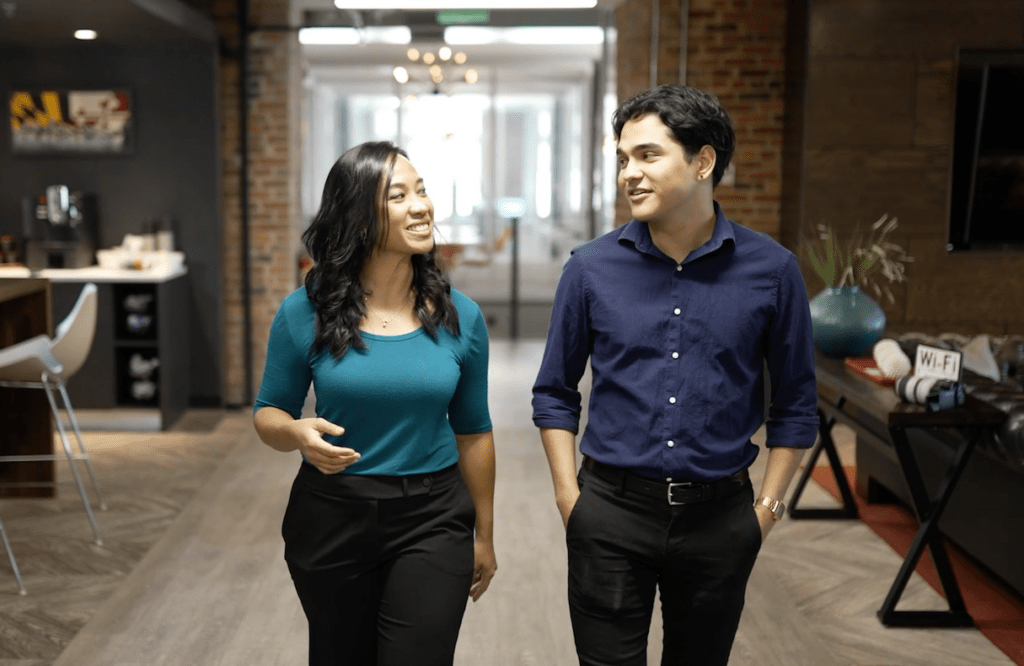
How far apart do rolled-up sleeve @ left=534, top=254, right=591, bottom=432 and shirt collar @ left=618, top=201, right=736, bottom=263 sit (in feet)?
0.36

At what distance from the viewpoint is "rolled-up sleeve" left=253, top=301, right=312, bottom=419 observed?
199 centimetres

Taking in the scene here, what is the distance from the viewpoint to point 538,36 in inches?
450

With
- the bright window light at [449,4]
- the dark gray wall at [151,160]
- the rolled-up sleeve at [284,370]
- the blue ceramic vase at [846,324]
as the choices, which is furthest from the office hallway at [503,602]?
the bright window light at [449,4]

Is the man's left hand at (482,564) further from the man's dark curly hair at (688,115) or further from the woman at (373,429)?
the man's dark curly hair at (688,115)

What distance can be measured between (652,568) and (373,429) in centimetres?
58

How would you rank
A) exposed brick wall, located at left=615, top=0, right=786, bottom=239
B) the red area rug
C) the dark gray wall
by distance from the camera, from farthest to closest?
1. exposed brick wall, located at left=615, top=0, right=786, bottom=239
2. the dark gray wall
3. the red area rug

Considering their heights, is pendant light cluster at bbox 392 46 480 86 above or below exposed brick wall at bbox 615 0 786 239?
above

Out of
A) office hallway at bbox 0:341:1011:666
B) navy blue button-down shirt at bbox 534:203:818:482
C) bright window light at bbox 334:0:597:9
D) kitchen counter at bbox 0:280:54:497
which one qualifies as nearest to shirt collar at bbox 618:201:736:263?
navy blue button-down shirt at bbox 534:203:818:482

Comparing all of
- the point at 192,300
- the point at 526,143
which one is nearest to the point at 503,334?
the point at 526,143

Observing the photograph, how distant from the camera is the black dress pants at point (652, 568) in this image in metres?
1.90

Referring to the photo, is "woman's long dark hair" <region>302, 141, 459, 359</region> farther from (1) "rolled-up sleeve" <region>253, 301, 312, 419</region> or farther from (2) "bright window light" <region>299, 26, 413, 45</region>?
(2) "bright window light" <region>299, 26, 413, 45</region>

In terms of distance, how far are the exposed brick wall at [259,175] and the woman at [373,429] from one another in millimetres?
5223

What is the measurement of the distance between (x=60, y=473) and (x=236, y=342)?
1903mm

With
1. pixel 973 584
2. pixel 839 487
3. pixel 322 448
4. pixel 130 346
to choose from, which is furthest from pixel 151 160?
pixel 322 448
